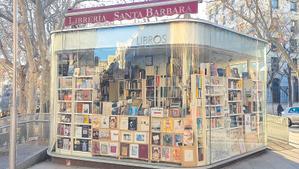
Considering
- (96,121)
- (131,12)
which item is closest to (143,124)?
(96,121)

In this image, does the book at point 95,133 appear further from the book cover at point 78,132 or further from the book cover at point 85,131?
the book cover at point 78,132

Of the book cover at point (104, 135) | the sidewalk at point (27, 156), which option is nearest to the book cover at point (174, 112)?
the book cover at point (104, 135)

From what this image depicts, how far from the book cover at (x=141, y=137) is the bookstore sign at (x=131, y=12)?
279 cm

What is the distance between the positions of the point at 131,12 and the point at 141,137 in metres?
3.02

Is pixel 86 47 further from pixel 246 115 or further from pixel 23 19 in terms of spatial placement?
pixel 23 19

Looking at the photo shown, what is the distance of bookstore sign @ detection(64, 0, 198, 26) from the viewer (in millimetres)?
9453

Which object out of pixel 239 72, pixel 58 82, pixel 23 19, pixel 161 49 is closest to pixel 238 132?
pixel 239 72

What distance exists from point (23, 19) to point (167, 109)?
969 centimetres

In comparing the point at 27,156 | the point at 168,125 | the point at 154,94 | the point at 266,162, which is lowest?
the point at 266,162

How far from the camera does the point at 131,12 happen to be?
10.1 m

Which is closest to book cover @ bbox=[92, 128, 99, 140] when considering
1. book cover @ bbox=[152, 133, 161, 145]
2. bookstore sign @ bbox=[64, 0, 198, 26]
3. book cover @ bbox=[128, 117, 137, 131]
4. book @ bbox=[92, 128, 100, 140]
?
book @ bbox=[92, 128, 100, 140]

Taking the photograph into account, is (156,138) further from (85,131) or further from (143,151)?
(85,131)

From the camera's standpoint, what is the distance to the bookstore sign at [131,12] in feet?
31.0

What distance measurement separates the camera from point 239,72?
37.3 ft
